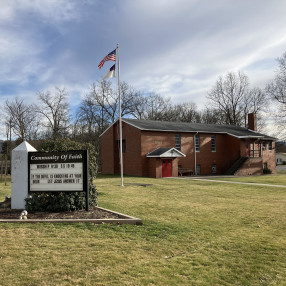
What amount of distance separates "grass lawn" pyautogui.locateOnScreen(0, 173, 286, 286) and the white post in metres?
2.16

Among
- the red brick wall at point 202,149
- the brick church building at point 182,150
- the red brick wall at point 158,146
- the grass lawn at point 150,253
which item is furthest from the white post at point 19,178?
the red brick wall at point 202,149

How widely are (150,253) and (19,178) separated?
5.80 meters

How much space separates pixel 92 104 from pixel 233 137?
2907 centimetres

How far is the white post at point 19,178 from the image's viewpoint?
933 centimetres

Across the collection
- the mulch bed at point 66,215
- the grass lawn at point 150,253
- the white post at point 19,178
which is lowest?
the grass lawn at point 150,253

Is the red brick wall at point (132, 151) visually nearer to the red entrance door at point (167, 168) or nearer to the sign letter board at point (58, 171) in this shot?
the red entrance door at point (167, 168)

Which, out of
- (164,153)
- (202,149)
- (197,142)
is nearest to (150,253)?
(164,153)

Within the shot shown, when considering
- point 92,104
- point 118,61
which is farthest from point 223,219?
point 92,104

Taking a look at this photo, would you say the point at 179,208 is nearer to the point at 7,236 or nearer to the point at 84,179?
→ the point at 84,179

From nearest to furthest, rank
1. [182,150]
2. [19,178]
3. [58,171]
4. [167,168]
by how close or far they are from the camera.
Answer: [58,171]
[19,178]
[167,168]
[182,150]

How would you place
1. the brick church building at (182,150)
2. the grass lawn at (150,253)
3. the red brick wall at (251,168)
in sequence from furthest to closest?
the red brick wall at (251,168) → the brick church building at (182,150) → the grass lawn at (150,253)

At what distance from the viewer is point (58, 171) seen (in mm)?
9180

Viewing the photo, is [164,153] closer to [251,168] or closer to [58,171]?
[251,168]

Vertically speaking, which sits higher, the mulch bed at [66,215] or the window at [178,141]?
the window at [178,141]
